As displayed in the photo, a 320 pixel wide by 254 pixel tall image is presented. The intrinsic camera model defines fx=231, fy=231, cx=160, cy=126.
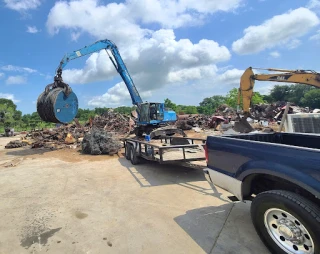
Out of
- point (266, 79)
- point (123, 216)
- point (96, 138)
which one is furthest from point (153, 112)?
point (123, 216)

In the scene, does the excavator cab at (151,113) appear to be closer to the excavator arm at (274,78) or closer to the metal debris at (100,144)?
the metal debris at (100,144)

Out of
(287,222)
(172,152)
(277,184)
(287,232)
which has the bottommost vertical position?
(287,232)

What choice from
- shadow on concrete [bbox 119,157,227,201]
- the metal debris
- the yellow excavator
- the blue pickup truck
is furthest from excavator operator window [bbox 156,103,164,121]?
the blue pickup truck

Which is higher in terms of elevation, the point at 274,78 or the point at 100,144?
the point at 274,78

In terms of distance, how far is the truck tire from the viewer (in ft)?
7.68

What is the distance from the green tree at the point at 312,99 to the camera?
65188mm

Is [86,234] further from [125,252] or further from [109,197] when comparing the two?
[109,197]

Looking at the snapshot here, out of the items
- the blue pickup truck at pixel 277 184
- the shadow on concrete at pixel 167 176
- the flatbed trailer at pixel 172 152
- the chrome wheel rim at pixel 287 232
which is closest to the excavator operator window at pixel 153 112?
the flatbed trailer at pixel 172 152

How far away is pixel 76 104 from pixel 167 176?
8.91 metres

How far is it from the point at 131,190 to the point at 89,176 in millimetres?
2234

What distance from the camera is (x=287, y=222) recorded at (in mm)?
2619

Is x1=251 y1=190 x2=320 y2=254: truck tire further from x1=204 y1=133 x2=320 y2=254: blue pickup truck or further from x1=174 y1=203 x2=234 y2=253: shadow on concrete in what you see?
x1=174 y1=203 x2=234 y2=253: shadow on concrete

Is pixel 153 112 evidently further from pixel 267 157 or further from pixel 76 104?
pixel 267 157

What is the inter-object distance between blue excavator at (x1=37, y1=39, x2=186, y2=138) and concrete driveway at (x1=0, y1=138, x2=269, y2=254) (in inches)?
182
